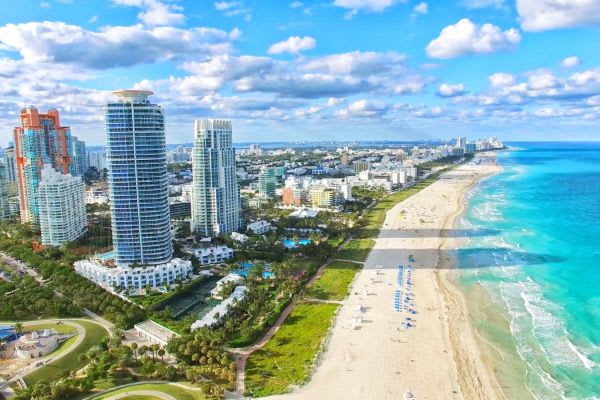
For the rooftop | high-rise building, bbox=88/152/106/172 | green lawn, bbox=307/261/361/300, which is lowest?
the rooftop

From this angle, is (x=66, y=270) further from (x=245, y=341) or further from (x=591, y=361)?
(x=591, y=361)

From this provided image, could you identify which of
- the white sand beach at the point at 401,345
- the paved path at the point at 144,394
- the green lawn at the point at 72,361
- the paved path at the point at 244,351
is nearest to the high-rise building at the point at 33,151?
the green lawn at the point at 72,361

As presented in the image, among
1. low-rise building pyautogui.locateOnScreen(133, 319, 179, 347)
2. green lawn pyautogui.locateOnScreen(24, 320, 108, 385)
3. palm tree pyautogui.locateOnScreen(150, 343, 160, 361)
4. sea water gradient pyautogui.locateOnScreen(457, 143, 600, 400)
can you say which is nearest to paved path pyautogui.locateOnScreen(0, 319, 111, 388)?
green lawn pyautogui.locateOnScreen(24, 320, 108, 385)

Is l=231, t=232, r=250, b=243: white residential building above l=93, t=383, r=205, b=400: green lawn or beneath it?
above

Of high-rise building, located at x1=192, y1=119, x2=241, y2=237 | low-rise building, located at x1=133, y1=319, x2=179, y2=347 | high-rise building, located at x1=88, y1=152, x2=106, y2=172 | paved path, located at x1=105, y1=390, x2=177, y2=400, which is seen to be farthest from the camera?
high-rise building, located at x1=88, y1=152, x2=106, y2=172

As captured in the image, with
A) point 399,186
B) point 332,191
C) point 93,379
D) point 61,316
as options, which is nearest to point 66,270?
point 61,316

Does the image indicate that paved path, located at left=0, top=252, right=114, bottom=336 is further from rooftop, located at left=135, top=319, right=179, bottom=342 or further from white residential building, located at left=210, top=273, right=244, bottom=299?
white residential building, located at left=210, top=273, right=244, bottom=299

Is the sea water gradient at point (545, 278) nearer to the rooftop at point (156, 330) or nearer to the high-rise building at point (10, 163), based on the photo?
the rooftop at point (156, 330)
